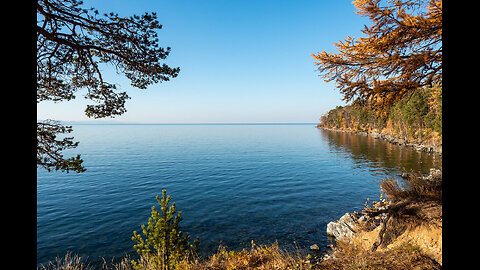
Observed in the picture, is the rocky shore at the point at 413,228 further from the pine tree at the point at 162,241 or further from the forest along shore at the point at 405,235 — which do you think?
the pine tree at the point at 162,241

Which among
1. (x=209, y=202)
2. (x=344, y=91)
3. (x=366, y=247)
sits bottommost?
(x=209, y=202)

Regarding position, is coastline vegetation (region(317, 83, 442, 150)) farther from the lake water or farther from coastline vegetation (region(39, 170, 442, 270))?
coastline vegetation (region(39, 170, 442, 270))

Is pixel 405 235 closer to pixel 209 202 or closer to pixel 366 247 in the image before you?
pixel 366 247

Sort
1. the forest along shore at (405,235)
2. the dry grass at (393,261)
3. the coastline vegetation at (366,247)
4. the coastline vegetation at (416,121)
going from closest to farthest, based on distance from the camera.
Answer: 1. the dry grass at (393,261)
2. the forest along shore at (405,235)
3. the coastline vegetation at (366,247)
4. the coastline vegetation at (416,121)

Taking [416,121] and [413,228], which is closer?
[413,228]

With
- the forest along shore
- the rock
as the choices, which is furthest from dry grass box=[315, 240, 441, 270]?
the rock

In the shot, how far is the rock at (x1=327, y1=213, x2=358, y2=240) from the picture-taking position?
1124 centimetres

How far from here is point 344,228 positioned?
11789 millimetres

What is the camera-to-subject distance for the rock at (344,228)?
443 inches

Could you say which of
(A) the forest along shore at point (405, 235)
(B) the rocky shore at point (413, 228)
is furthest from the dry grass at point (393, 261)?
→ (B) the rocky shore at point (413, 228)

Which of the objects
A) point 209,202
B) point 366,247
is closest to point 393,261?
point 366,247
